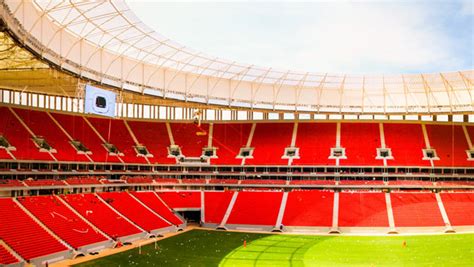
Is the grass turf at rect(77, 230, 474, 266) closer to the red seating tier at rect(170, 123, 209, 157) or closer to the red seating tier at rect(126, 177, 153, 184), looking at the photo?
the red seating tier at rect(126, 177, 153, 184)

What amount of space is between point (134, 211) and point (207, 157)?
14.7 metres

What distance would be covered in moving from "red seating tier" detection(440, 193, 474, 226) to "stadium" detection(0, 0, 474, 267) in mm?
249

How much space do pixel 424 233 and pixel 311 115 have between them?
2532 cm

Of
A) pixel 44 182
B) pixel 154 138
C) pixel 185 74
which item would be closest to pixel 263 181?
pixel 154 138

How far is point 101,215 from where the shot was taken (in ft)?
135

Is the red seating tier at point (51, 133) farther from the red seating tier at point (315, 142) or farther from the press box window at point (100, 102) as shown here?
the red seating tier at point (315, 142)

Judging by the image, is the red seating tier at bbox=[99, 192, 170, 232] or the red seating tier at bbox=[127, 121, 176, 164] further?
the red seating tier at bbox=[127, 121, 176, 164]

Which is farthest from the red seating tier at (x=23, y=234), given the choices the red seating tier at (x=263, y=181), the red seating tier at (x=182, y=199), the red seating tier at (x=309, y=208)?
the red seating tier at (x=263, y=181)

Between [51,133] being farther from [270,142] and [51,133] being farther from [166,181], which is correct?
[270,142]

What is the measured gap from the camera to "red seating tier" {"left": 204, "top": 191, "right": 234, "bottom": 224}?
4947cm

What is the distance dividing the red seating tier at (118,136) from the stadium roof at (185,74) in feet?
28.8

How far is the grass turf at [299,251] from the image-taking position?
32031mm

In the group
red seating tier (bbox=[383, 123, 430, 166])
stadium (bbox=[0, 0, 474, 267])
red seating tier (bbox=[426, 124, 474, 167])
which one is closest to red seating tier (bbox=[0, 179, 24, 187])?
stadium (bbox=[0, 0, 474, 267])

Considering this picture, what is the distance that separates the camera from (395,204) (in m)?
48.8
